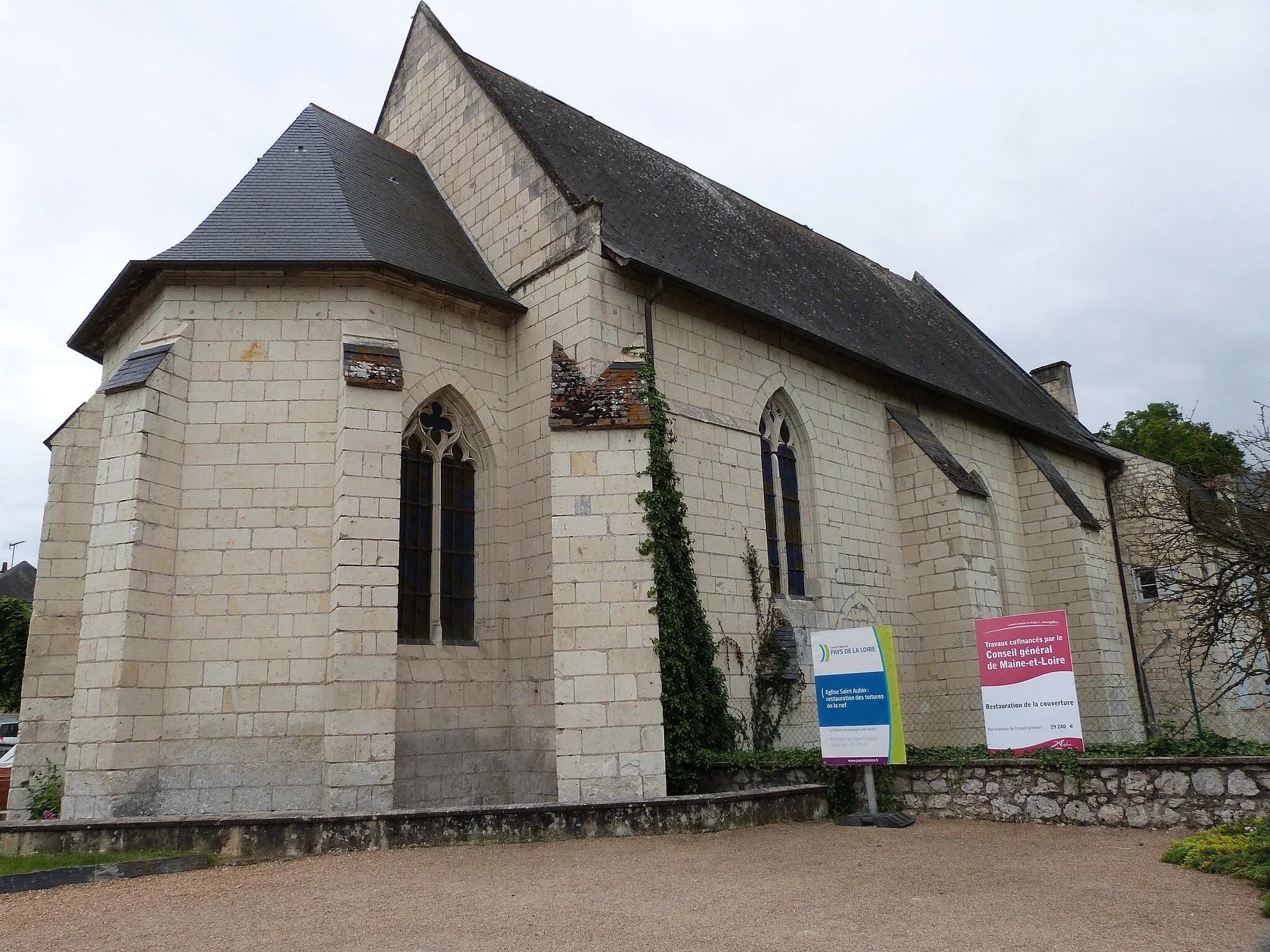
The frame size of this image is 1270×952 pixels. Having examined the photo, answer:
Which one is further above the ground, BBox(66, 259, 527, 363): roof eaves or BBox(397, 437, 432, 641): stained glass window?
BBox(66, 259, 527, 363): roof eaves

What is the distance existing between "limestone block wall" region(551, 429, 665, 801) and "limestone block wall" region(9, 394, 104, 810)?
5.41 meters

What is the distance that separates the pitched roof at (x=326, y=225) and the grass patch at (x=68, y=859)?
20.8 feet

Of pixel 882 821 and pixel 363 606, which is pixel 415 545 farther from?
pixel 882 821

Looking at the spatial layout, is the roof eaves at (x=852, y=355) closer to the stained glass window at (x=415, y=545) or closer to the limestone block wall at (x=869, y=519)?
the limestone block wall at (x=869, y=519)

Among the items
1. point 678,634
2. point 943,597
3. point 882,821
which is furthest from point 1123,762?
point 943,597

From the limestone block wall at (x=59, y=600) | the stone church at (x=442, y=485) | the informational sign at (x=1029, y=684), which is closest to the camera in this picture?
the informational sign at (x=1029, y=684)

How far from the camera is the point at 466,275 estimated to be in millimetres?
12453

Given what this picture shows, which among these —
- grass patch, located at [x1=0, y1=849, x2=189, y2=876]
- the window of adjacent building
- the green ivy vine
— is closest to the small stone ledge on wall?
the green ivy vine

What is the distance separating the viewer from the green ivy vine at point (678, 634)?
1038cm

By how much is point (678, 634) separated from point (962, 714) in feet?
20.7

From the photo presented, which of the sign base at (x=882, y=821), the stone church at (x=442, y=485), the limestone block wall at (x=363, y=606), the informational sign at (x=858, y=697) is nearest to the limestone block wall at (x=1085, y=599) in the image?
the stone church at (x=442, y=485)

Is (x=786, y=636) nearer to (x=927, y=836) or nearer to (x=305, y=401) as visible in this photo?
(x=927, y=836)

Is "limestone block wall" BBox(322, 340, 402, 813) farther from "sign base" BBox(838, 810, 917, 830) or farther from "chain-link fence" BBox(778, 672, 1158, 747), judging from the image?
"chain-link fence" BBox(778, 672, 1158, 747)

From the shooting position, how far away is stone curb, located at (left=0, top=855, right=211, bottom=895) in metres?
7.00
